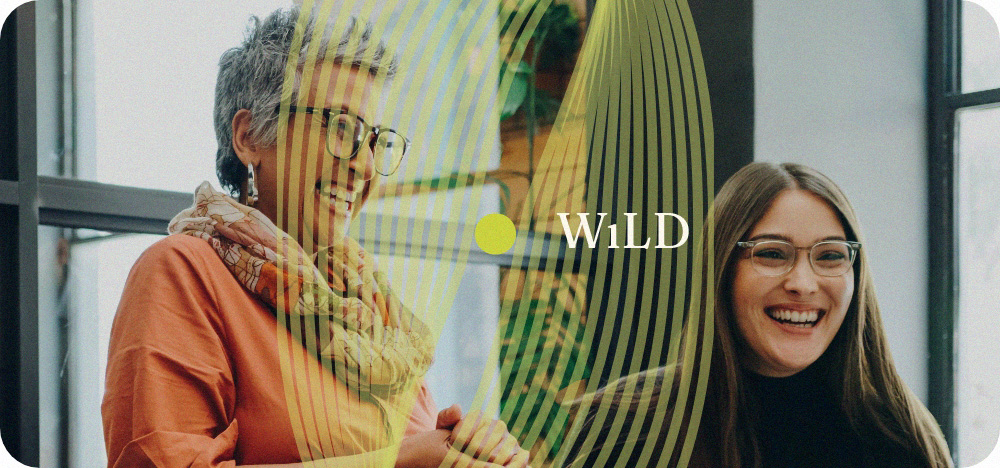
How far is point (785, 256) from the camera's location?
6.40 ft

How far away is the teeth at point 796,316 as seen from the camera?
1.96 metres

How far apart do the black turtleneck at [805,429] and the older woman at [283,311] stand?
55cm

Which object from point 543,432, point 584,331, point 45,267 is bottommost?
point 543,432

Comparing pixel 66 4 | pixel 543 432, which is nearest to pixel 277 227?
pixel 66 4

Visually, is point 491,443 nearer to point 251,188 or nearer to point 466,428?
point 466,428

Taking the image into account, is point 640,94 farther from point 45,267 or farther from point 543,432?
point 45,267

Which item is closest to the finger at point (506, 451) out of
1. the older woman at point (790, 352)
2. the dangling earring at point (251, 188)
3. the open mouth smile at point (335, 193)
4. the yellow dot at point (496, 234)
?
the older woman at point (790, 352)

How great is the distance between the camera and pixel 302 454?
5.23 feet

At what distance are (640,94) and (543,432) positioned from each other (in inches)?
29.8

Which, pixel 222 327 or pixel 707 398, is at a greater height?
pixel 222 327

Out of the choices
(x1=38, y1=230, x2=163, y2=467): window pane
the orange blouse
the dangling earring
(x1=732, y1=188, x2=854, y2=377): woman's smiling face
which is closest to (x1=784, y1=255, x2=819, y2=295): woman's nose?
(x1=732, y1=188, x2=854, y2=377): woman's smiling face

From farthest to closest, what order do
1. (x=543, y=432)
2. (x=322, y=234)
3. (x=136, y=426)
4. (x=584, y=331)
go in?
(x=584, y=331)
(x=543, y=432)
(x=322, y=234)
(x=136, y=426)

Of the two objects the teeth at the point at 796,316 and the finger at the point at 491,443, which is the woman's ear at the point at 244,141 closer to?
the finger at the point at 491,443

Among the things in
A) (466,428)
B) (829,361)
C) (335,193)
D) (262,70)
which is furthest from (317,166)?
(829,361)
